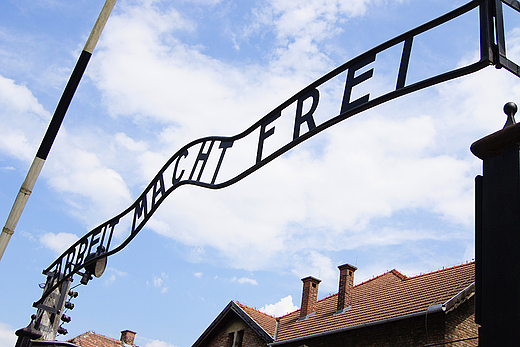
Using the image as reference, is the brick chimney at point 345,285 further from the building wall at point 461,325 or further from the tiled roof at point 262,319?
the building wall at point 461,325

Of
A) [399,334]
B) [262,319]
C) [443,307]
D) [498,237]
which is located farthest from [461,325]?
[498,237]

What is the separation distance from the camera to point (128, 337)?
2589 centimetres

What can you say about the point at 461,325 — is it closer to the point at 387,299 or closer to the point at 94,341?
the point at 387,299

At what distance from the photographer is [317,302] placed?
1777 cm

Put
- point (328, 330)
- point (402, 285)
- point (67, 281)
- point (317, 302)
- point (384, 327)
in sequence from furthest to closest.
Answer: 1. point (317, 302)
2. point (402, 285)
3. point (328, 330)
4. point (384, 327)
5. point (67, 281)

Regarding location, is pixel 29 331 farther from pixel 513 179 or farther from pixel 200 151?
pixel 513 179

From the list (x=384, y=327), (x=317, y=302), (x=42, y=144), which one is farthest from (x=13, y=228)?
(x=317, y=302)

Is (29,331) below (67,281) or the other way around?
below

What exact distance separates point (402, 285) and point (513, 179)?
13.7m

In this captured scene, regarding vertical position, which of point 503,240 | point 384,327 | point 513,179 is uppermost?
point 384,327

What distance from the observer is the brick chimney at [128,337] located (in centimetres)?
2580

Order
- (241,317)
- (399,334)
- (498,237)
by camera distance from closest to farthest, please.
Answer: (498,237) → (399,334) → (241,317)

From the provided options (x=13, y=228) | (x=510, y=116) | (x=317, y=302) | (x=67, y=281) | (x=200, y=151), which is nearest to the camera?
(x=510, y=116)

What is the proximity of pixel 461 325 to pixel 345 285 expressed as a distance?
4.53 metres
